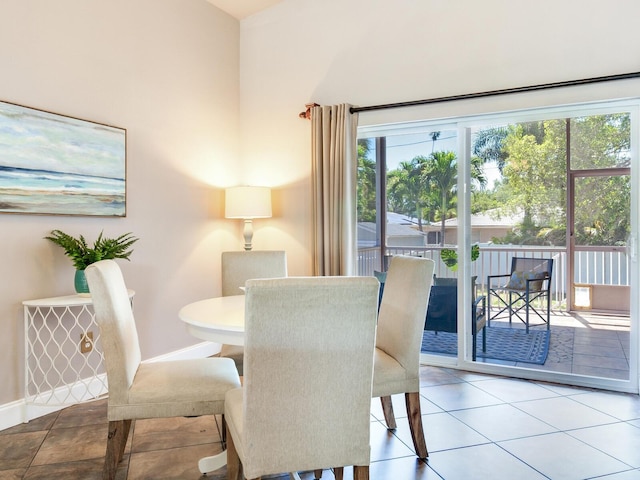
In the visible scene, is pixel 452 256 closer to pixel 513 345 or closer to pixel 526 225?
pixel 526 225

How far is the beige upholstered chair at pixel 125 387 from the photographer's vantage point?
1864 millimetres

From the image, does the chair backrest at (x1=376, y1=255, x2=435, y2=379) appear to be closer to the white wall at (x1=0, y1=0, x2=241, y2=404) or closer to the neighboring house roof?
the neighboring house roof

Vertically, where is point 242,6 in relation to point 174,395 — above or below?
above

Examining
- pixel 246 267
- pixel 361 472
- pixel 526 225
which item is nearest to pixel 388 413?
pixel 361 472

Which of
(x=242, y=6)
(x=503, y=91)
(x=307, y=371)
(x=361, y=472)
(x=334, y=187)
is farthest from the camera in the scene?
(x=242, y=6)

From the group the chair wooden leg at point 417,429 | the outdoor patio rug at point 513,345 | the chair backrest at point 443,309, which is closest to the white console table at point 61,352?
the chair wooden leg at point 417,429

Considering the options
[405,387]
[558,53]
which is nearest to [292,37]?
[558,53]

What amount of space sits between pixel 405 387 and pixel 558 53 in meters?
2.56

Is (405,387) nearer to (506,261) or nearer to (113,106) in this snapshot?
(506,261)

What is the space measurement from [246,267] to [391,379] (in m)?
1.37

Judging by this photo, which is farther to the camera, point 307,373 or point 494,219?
point 494,219

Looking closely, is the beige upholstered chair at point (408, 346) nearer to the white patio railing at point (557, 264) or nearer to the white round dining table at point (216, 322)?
the white round dining table at point (216, 322)

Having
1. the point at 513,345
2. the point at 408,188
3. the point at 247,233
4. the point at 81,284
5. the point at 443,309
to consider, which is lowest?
the point at 513,345

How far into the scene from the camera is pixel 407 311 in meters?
2.29
